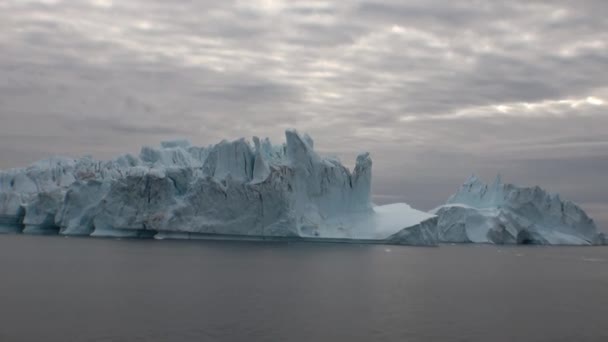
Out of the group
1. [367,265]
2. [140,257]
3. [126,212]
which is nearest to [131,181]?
[126,212]

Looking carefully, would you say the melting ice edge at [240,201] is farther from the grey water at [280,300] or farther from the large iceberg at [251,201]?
the grey water at [280,300]

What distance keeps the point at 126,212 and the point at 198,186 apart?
16.9 feet

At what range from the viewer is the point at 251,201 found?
34.6m

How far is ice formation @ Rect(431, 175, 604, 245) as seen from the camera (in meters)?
48.7

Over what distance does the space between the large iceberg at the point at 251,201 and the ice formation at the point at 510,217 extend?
11.2 m

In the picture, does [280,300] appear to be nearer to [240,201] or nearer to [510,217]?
[240,201]

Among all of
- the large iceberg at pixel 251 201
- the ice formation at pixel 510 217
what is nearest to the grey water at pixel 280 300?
the large iceberg at pixel 251 201

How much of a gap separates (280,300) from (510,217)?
3681cm

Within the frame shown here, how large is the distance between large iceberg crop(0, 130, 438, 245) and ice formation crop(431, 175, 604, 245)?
1123cm

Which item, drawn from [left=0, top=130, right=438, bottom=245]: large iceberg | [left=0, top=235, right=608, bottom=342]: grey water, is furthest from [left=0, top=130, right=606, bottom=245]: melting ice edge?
[left=0, top=235, right=608, bottom=342]: grey water

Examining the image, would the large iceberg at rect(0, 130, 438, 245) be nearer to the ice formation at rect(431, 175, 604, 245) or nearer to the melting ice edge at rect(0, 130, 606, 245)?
the melting ice edge at rect(0, 130, 606, 245)

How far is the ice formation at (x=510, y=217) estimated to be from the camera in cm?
4872

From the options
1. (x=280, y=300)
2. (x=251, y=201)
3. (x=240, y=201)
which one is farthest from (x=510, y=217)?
(x=280, y=300)

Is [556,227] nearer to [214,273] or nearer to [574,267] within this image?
[574,267]
